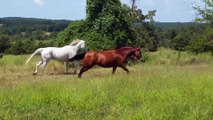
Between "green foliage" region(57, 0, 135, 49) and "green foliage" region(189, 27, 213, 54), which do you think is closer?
"green foliage" region(57, 0, 135, 49)

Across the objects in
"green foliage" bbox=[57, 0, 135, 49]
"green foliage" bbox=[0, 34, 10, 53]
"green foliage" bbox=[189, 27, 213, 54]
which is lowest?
"green foliage" bbox=[0, 34, 10, 53]

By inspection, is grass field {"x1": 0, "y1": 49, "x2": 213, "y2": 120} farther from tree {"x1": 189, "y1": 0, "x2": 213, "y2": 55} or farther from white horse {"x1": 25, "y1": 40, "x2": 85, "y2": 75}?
tree {"x1": 189, "y1": 0, "x2": 213, "y2": 55}

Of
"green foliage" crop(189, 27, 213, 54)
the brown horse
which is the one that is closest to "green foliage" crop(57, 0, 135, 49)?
the brown horse

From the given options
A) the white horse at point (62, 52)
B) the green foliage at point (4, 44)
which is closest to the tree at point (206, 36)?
the white horse at point (62, 52)

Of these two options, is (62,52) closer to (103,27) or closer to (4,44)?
(103,27)

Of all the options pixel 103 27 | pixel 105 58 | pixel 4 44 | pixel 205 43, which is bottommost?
pixel 4 44

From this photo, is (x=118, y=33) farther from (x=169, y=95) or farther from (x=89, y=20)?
(x=169, y=95)

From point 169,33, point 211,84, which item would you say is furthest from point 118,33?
point 169,33

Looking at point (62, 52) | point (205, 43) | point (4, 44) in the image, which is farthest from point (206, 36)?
point (4, 44)

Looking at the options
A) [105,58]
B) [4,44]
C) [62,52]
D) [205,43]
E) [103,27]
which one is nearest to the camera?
[105,58]

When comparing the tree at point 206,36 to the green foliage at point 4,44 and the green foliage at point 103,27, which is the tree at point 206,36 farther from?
the green foliage at point 4,44

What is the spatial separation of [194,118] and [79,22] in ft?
51.2

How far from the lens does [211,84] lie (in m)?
10.3

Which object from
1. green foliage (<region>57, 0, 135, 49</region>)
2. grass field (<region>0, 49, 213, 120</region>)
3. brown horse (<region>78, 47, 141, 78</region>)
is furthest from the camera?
green foliage (<region>57, 0, 135, 49</region>)
